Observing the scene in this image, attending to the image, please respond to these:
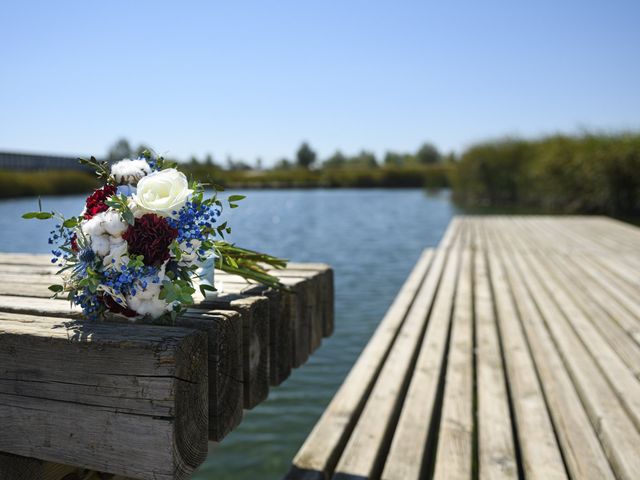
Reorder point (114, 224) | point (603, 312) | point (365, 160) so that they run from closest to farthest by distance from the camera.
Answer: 1. point (114, 224)
2. point (603, 312)
3. point (365, 160)

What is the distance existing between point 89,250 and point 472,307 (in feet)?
12.4

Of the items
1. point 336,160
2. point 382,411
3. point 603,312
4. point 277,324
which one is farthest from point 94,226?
point 336,160

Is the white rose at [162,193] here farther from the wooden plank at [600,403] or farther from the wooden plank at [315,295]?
the wooden plank at [600,403]

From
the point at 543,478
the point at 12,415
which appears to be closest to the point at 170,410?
the point at 12,415

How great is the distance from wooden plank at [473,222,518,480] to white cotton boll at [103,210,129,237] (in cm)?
151

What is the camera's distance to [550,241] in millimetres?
9180

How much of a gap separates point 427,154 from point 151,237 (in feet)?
250

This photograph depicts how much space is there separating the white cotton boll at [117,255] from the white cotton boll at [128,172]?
0.23 m

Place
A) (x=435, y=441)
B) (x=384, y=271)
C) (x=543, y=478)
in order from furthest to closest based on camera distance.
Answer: (x=384, y=271), (x=435, y=441), (x=543, y=478)

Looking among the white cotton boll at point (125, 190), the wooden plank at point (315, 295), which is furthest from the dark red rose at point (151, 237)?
the wooden plank at point (315, 295)

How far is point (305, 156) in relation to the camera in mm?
75250

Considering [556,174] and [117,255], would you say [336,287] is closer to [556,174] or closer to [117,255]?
[117,255]

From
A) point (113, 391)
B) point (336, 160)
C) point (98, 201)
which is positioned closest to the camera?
point (113, 391)

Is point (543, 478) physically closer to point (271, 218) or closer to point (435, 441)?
point (435, 441)
